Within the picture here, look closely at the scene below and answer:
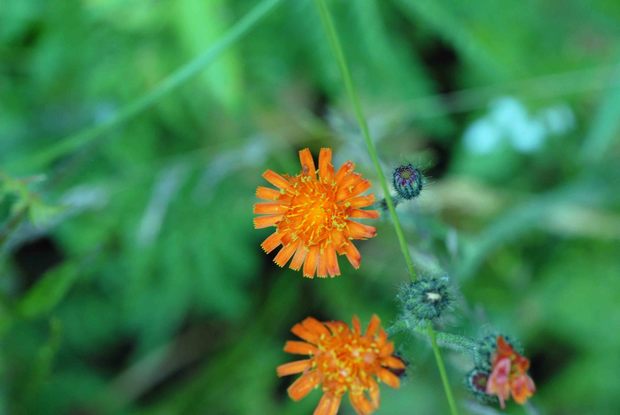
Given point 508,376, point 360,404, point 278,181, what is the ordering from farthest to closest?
point 278,181 < point 360,404 < point 508,376

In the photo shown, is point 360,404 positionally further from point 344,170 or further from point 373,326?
point 344,170

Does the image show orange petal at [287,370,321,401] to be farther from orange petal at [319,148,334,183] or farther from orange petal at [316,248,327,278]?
orange petal at [319,148,334,183]

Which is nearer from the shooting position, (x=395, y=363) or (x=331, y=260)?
(x=395, y=363)

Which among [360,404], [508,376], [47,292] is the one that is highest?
[47,292]

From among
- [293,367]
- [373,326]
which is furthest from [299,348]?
[373,326]

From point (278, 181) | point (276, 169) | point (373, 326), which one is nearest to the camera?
point (373, 326)

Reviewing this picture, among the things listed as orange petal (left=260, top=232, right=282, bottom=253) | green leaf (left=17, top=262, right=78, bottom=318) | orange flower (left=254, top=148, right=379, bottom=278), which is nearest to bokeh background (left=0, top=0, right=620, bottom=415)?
green leaf (left=17, top=262, right=78, bottom=318)

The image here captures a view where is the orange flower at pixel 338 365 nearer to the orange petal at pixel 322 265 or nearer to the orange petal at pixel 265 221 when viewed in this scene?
the orange petal at pixel 322 265
